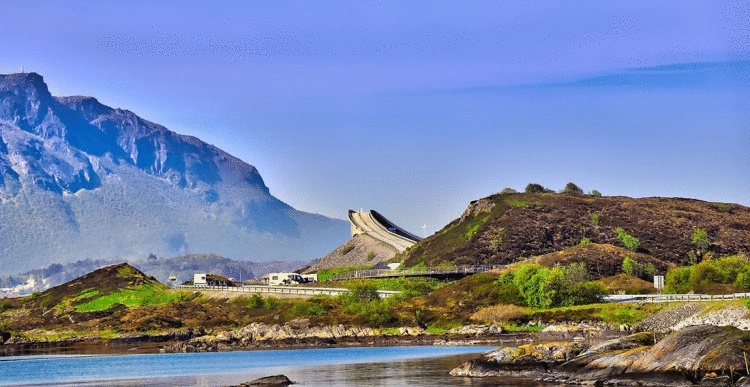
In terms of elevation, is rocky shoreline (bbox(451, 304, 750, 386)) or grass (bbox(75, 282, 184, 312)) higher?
grass (bbox(75, 282, 184, 312))

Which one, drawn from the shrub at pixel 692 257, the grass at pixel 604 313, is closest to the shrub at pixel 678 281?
the grass at pixel 604 313

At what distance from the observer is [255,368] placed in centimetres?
9431

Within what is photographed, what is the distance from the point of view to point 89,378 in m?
90.8

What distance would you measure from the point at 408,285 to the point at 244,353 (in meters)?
51.4

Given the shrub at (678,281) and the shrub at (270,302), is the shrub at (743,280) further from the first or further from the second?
the shrub at (270,302)

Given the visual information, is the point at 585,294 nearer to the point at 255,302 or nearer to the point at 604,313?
the point at 604,313

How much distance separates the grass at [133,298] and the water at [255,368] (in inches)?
1939

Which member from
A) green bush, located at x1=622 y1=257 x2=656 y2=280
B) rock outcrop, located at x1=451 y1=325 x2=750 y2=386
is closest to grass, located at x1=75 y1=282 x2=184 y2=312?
green bush, located at x1=622 y1=257 x2=656 y2=280

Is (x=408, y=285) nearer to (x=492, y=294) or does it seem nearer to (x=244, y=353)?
(x=492, y=294)

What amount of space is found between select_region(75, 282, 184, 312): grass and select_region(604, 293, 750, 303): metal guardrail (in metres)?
72.3

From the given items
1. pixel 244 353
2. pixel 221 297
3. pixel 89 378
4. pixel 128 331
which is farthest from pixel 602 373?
pixel 221 297

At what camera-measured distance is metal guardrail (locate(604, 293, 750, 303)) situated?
11444cm

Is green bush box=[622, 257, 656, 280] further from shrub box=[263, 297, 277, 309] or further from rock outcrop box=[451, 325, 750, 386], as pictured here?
rock outcrop box=[451, 325, 750, 386]

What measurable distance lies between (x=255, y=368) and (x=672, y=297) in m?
50.4
